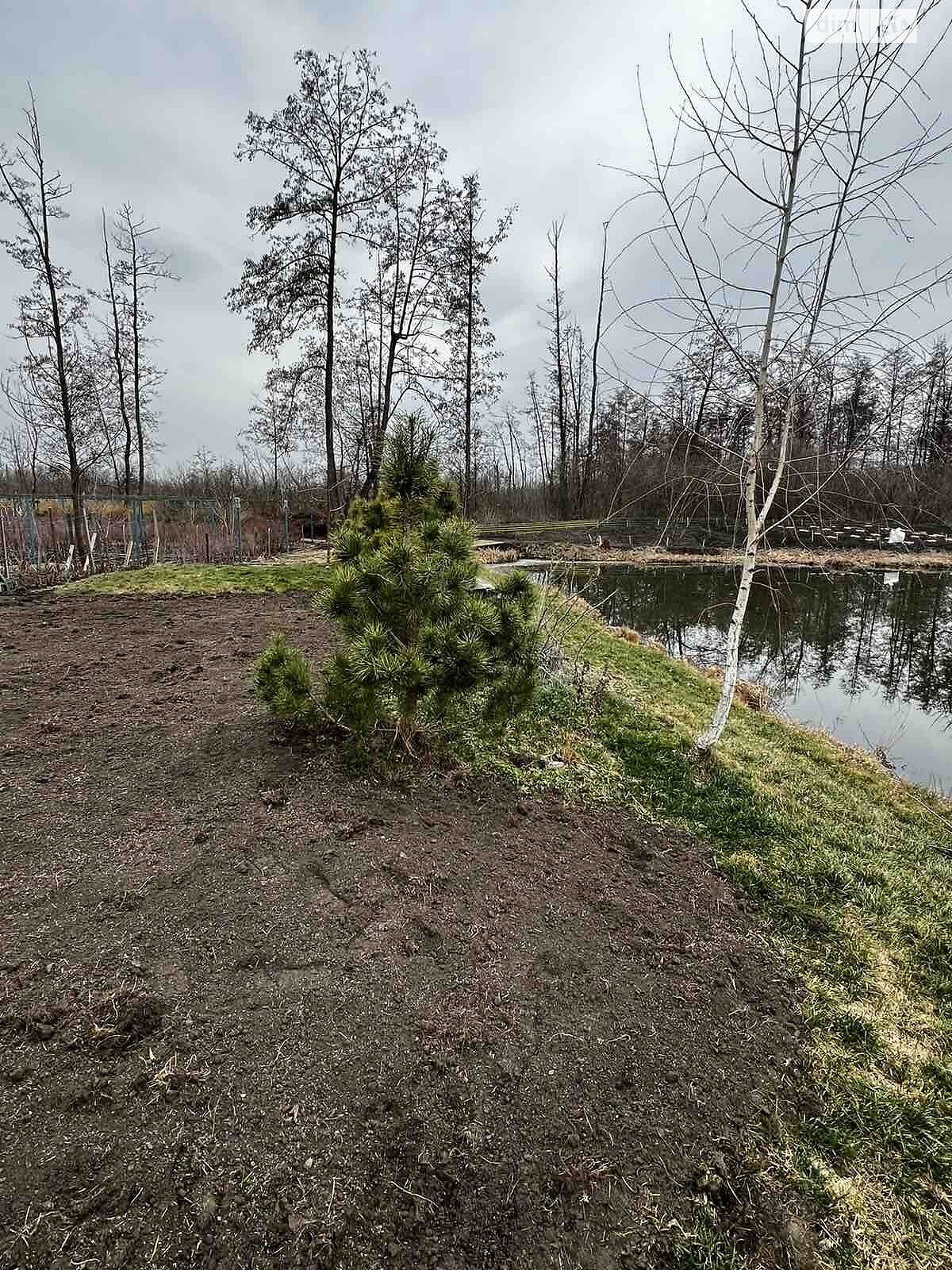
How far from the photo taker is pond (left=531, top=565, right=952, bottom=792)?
231 inches

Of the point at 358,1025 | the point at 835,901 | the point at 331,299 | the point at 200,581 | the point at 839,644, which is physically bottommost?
the point at 839,644

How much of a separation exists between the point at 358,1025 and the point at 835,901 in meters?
2.23

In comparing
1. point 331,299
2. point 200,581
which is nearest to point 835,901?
point 200,581

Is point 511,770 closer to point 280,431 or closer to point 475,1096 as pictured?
point 475,1096

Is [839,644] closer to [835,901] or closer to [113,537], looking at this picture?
[835,901]

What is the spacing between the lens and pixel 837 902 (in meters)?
2.64

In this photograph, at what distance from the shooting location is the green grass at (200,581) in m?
8.18

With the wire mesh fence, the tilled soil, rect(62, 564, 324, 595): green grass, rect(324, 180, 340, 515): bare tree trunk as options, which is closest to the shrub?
the tilled soil

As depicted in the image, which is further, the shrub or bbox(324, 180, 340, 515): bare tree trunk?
bbox(324, 180, 340, 515): bare tree trunk

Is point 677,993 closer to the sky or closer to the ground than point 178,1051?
closer to the ground

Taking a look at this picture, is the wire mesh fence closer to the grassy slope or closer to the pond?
the grassy slope

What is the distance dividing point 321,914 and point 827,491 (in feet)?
10.9

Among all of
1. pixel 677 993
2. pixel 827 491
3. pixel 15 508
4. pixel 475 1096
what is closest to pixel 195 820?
pixel 475 1096

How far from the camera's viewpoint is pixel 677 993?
199 cm
